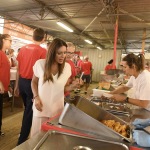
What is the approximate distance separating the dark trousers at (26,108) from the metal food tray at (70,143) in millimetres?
1440

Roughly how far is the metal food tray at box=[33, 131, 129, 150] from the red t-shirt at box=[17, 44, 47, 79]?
5.76 feet

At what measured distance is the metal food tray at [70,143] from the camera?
92 centimetres

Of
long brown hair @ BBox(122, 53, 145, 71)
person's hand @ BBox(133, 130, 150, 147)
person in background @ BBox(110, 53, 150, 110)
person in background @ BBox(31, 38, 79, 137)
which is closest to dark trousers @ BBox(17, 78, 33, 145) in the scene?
person in background @ BBox(31, 38, 79, 137)

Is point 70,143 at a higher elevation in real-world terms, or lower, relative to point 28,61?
lower

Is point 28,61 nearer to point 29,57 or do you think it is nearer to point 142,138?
point 29,57

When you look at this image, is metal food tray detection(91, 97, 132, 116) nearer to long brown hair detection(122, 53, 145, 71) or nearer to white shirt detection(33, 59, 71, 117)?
long brown hair detection(122, 53, 145, 71)

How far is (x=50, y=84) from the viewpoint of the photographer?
4.93 ft

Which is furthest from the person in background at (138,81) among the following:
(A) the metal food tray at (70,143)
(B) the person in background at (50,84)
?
(A) the metal food tray at (70,143)

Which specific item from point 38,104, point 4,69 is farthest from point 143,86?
point 4,69

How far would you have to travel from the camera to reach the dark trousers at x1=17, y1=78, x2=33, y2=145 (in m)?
2.31

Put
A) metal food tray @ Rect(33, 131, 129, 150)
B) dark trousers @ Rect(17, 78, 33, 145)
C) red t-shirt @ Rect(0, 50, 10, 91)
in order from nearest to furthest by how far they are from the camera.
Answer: metal food tray @ Rect(33, 131, 129, 150) → dark trousers @ Rect(17, 78, 33, 145) → red t-shirt @ Rect(0, 50, 10, 91)

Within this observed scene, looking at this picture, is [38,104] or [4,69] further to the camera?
[4,69]

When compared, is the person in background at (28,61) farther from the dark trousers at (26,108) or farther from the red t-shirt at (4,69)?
the red t-shirt at (4,69)

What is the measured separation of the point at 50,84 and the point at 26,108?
122 centimetres
